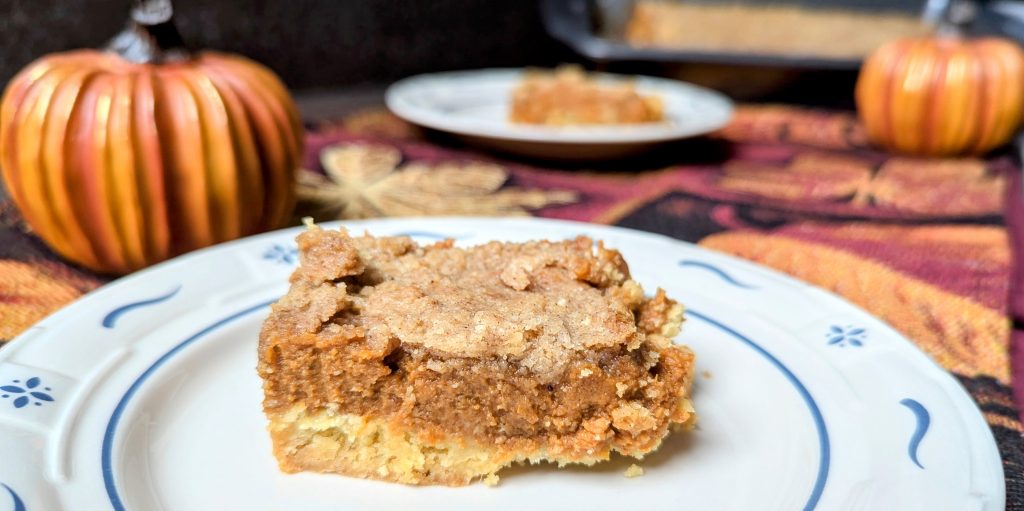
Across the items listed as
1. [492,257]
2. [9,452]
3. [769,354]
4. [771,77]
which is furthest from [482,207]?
[771,77]

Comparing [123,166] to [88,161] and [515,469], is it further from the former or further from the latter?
[515,469]

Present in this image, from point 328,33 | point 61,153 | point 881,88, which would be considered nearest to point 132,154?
point 61,153

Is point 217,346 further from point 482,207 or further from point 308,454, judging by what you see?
point 482,207

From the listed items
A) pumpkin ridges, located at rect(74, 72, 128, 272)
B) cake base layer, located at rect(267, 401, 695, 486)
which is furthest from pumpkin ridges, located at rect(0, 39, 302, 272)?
cake base layer, located at rect(267, 401, 695, 486)

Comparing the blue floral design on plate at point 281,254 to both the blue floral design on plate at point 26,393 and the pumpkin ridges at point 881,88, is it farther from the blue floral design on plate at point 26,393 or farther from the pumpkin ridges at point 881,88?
the pumpkin ridges at point 881,88

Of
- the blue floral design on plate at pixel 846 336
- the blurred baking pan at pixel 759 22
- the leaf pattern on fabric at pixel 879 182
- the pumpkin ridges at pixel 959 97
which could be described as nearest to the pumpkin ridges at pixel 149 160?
the blue floral design on plate at pixel 846 336

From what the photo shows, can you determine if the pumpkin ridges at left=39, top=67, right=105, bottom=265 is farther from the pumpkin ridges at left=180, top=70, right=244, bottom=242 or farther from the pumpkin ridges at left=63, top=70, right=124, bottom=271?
the pumpkin ridges at left=180, top=70, right=244, bottom=242
